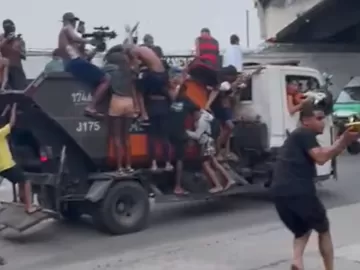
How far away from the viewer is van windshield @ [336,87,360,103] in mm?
23133

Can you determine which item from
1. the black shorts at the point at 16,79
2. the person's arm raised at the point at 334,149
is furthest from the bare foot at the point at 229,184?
the person's arm raised at the point at 334,149

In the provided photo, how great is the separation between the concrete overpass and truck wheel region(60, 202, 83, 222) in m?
15.6

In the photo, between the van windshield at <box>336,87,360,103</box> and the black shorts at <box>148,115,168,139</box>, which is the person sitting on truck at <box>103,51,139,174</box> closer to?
the black shorts at <box>148,115,168,139</box>

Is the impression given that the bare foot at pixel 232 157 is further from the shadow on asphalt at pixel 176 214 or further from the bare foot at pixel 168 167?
the bare foot at pixel 168 167

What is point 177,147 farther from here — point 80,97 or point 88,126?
point 80,97

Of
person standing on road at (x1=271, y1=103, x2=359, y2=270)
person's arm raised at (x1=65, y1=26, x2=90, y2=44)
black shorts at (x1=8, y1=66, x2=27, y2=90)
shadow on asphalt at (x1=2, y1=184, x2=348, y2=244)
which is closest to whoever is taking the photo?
person standing on road at (x1=271, y1=103, x2=359, y2=270)

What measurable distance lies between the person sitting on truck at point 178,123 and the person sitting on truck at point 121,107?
0.74 m

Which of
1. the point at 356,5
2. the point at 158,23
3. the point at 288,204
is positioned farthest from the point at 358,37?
the point at 288,204

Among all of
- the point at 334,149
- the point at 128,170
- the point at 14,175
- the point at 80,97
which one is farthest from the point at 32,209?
the point at 334,149

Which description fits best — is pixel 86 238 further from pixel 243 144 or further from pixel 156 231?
pixel 243 144

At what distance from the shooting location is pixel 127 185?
11.6m

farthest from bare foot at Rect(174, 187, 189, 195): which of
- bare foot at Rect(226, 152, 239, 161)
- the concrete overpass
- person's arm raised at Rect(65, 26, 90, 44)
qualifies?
the concrete overpass

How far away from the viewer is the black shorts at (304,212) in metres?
7.90

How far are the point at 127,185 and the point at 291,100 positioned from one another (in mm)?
3283
